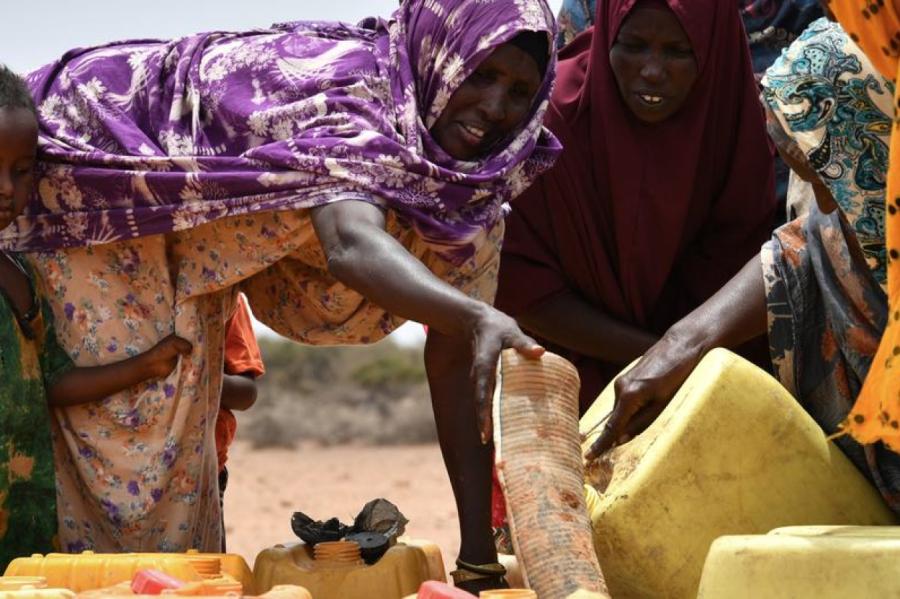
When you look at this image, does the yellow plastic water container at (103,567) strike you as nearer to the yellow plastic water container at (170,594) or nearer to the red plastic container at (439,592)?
the yellow plastic water container at (170,594)

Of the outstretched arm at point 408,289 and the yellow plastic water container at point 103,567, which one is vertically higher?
the outstretched arm at point 408,289

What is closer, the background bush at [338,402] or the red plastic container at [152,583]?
the red plastic container at [152,583]

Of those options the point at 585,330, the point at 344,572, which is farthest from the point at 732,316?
the point at 344,572

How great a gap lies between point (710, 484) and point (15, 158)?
90.4 inches

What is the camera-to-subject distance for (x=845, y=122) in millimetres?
4734

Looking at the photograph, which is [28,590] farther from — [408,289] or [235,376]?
[235,376]

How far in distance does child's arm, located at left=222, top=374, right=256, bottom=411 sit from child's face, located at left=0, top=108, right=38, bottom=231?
161 centimetres

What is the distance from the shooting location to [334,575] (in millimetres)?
4898

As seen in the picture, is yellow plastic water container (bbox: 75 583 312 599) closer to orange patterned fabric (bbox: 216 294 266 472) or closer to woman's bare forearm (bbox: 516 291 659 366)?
woman's bare forearm (bbox: 516 291 659 366)

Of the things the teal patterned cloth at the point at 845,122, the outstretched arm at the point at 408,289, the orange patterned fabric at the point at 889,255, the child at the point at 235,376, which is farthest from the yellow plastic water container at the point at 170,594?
the child at the point at 235,376

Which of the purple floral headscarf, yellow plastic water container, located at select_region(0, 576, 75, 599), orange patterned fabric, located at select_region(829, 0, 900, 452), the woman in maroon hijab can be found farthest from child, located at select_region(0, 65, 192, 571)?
orange patterned fabric, located at select_region(829, 0, 900, 452)

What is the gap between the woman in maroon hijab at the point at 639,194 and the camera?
6094mm

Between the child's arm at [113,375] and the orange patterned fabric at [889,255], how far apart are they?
2247 mm

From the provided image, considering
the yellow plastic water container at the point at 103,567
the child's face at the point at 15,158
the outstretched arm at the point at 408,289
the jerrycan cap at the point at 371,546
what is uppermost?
the child's face at the point at 15,158
